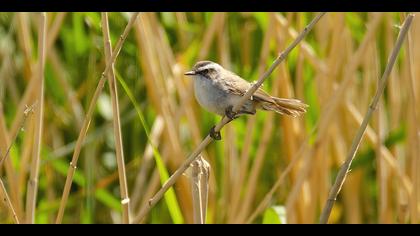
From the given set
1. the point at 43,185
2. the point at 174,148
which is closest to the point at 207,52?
the point at 174,148

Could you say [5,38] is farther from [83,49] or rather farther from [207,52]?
[207,52]

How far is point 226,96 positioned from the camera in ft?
9.22

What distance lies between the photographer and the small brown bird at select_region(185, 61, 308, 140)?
2.70 m

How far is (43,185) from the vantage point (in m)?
3.76

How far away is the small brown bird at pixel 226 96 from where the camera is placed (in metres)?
2.70

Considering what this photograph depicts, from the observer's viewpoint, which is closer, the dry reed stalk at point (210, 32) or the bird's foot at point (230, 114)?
the bird's foot at point (230, 114)

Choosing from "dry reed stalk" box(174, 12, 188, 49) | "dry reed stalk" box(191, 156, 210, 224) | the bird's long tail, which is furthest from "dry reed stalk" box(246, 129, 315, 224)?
"dry reed stalk" box(174, 12, 188, 49)

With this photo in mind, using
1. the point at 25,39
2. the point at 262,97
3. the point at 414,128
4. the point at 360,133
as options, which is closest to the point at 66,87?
the point at 25,39

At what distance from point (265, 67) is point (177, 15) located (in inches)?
→ 26.5

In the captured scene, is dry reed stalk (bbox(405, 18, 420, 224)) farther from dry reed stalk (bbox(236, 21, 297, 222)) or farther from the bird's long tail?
dry reed stalk (bbox(236, 21, 297, 222))

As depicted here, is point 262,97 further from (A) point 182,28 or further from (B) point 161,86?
(A) point 182,28

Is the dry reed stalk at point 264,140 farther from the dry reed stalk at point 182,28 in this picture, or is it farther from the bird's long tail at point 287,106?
the dry reed stalk at point 182,28

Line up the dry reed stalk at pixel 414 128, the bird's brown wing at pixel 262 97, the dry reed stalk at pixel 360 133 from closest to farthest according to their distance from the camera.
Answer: the dry reed stalk at pixel 360 133 → the dry reed stalk at pixel 414 128 → the bird's brown wing at pixel 262 97

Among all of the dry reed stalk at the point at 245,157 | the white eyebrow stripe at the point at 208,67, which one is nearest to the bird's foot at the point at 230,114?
the white eyebrow stripe at the point at 208,67
